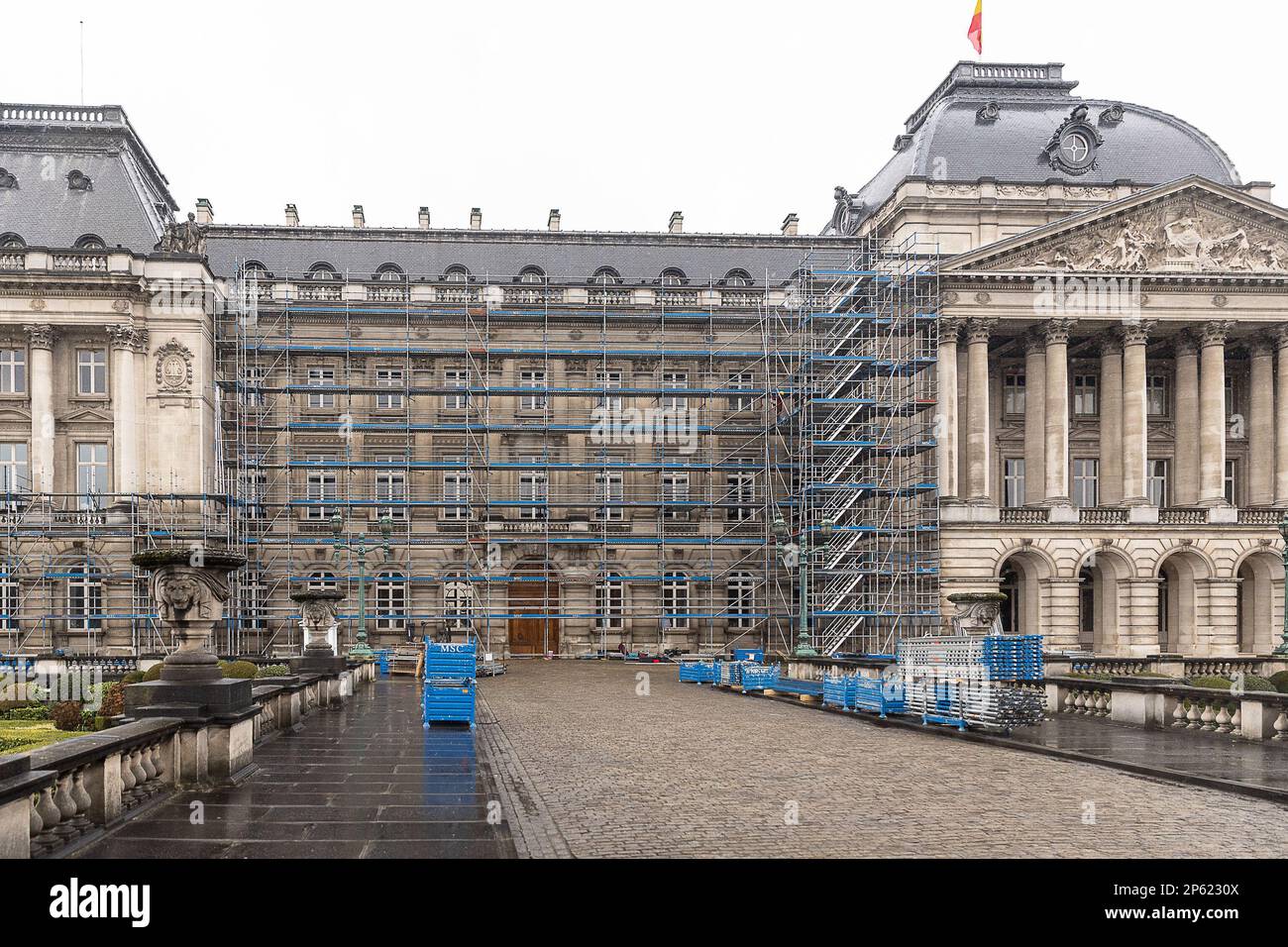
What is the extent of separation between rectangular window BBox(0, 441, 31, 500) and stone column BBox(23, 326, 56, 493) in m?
0.64

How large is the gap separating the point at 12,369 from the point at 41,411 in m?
2.62

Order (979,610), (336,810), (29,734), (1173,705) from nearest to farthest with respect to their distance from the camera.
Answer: (336,810) < (29,734) < (1173,705) < (979,610)

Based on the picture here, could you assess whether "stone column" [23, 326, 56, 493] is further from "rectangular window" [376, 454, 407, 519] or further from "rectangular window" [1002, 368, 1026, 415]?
"rectangular window" [1002, 368, 1026, 415]

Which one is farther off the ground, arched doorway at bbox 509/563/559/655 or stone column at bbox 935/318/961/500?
stone column at bbox 935/318/961/500

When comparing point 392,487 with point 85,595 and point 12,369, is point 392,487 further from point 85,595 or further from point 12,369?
point 12,369

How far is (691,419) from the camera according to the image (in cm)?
4800

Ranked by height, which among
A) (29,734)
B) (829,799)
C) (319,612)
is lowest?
(829,799)

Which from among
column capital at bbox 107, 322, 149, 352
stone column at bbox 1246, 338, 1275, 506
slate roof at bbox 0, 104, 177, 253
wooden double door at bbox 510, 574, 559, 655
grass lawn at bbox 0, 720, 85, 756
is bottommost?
wooden double door at bbox 510, 574, 559, 655

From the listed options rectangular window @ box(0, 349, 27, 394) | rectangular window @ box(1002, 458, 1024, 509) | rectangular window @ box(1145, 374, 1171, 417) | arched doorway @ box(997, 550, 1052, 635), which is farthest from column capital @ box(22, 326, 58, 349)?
rectangular window @ box(1145, 374, 1171, 417)

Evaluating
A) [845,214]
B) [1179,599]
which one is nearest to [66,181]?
[845,214]

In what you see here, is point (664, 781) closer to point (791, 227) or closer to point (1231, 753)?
point (1231, 753)

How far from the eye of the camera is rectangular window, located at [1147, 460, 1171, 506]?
50.2m

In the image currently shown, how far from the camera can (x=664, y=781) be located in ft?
43.7

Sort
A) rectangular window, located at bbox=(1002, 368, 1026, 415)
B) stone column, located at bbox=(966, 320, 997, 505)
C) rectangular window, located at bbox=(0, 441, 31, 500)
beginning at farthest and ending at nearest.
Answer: rectangular window, located at bbox=(1002, 368, 1026, 415) < stone column, located at bbox=(966, 320, 997, 505) < rectangular window, located at bbox=(0, 441, 31, 500)
